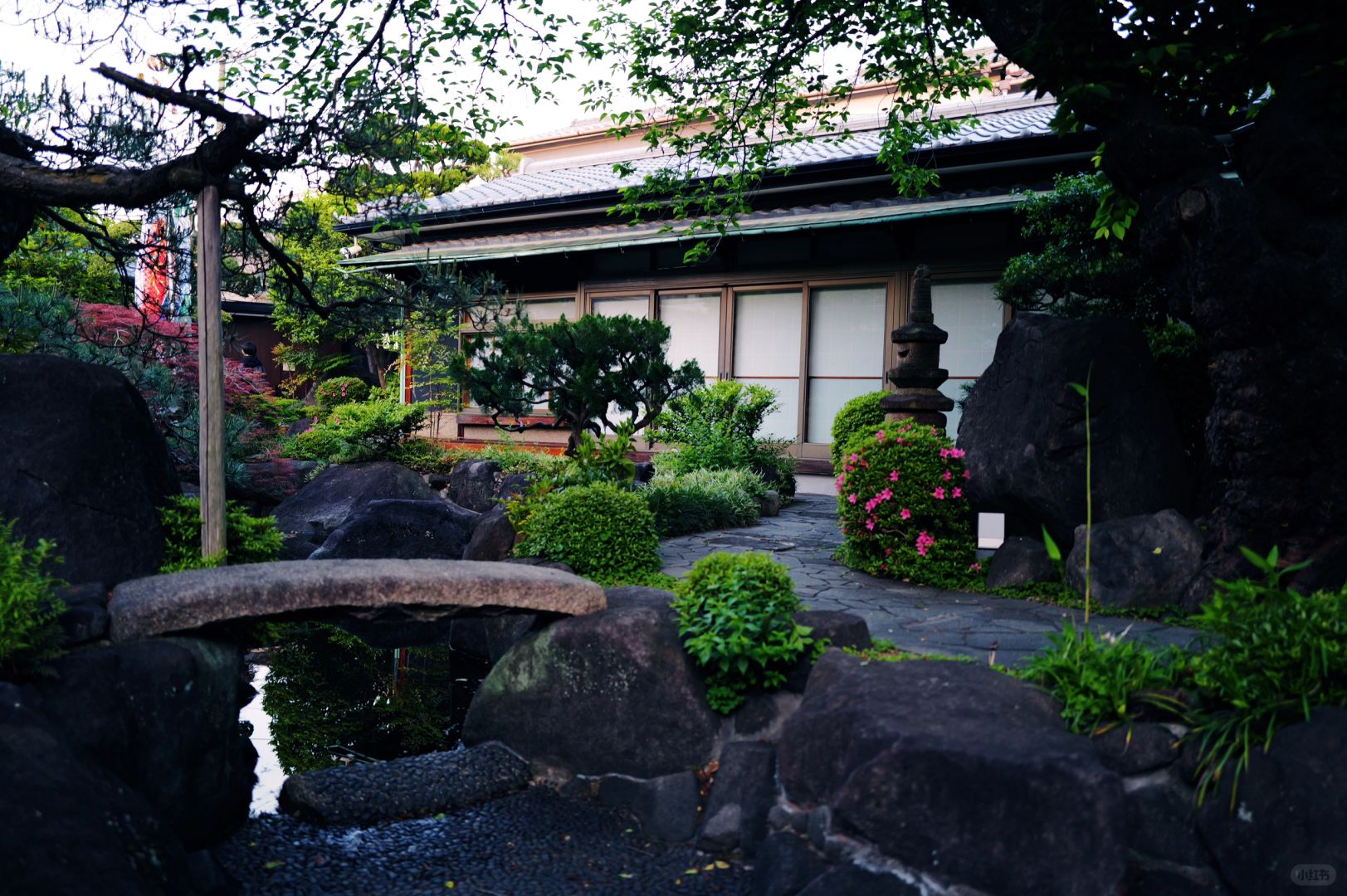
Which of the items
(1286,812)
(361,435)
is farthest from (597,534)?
(361,435)

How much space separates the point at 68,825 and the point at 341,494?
9.76 metres

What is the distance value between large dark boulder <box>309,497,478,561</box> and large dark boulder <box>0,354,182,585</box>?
161 inches

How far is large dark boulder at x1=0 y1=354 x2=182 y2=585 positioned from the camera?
4984 mm

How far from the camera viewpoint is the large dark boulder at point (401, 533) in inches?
376

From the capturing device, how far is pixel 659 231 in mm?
12305

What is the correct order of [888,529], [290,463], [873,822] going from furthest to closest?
[290,463], [888,529], [873,822]

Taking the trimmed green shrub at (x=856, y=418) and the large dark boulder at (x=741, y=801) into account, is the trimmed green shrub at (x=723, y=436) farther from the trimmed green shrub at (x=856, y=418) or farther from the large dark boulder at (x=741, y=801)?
the large dark boulder at (x=741, y=801)

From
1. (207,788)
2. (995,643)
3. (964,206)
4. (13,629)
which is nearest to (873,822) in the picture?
(995,643)

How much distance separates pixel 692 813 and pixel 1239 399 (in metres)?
4.02

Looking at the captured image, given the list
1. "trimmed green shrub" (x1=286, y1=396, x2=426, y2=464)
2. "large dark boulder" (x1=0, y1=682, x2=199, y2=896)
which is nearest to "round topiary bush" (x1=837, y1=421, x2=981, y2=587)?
"large dark boulder" (x1=0, y1=682, x2=199, y2=896)

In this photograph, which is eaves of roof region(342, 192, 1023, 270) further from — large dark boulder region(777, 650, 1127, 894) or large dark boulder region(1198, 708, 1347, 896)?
large dark boulder region(1198, 708, 1347, 896)

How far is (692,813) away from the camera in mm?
4773

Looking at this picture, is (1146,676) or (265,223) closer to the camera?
(1146,676)

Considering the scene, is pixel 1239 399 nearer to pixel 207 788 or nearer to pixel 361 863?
pixel 361 863
